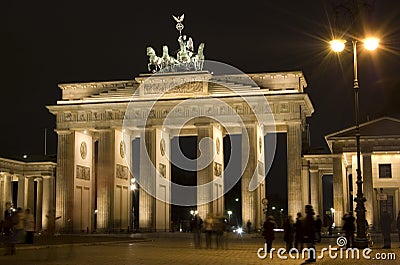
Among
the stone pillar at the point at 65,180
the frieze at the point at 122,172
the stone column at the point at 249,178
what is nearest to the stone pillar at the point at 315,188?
the stone column at the point at 249,178

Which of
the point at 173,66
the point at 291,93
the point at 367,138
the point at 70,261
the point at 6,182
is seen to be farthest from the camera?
the point at 6,182

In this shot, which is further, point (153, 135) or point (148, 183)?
point (153, 135)

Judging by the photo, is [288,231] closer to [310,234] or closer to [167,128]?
[310,234]

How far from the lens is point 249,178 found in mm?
69875

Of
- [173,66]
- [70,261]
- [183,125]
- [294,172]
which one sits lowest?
[70,261]

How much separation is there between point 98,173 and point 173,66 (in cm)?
1358

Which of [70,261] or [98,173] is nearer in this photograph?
[70,261]

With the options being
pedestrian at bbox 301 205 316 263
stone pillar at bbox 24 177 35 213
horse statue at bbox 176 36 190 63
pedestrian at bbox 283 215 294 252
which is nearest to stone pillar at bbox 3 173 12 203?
stone pillar at bbox 24 177 35 213

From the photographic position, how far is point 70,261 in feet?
76.7

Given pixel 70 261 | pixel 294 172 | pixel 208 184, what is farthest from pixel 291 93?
pixel 70 261

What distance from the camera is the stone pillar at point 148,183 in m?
72.6

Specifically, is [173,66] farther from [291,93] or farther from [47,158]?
[47,158]

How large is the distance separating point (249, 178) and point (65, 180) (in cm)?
1941

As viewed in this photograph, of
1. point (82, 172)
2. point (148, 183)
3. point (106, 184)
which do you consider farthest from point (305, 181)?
point (82, 172)
